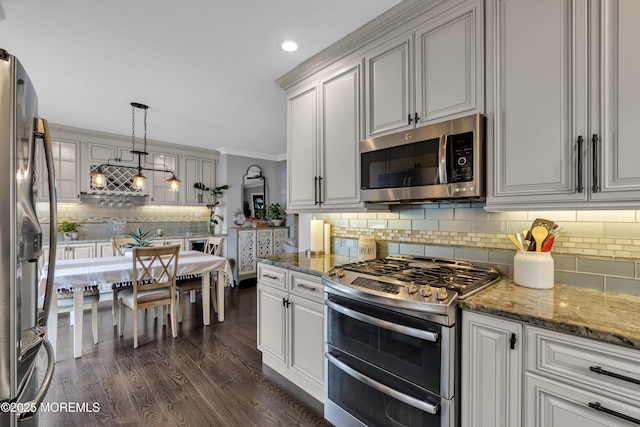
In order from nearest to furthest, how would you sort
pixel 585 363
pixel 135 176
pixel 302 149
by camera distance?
pixel 585 363 → pixel 302 149 → pixel 135 176

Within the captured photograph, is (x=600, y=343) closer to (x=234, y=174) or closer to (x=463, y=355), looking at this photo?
(x=463, y=355)

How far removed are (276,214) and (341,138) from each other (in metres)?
4.15

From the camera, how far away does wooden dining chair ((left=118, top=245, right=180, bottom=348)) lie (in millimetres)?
3014

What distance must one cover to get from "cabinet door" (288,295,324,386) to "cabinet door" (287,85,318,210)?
0.84 meters

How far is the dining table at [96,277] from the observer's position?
2.71m

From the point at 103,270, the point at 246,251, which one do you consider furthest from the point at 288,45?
the point at 246,251

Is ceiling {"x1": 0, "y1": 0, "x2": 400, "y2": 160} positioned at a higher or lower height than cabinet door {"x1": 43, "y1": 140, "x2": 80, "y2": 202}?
higher

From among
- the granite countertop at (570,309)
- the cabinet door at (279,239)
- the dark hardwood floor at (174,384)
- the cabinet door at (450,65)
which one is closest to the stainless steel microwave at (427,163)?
the cabinet door at (450,65)

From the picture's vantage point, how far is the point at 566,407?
1.08 metres

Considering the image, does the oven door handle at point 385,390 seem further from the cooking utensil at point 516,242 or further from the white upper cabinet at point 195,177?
the white upper cabinet at point 195,177

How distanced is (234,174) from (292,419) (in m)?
4.84

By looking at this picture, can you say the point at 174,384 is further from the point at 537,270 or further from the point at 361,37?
the point at 361,37

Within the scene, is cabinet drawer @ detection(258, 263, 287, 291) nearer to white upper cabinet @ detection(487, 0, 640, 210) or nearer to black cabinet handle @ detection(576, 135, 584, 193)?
white upper cabinet @ detection(487, 0, 640, 210)

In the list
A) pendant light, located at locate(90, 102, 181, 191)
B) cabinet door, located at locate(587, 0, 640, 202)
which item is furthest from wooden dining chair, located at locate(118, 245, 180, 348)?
cabinet door, located at locate(587, 0, 640, 202)
